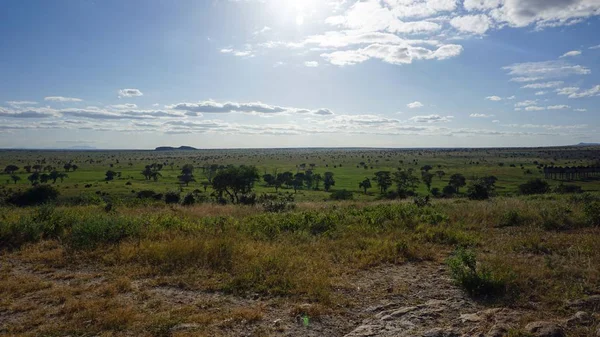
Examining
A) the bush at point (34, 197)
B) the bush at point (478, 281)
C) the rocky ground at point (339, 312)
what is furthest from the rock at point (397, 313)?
the bush at point (34, 197)

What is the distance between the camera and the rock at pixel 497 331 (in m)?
5.22

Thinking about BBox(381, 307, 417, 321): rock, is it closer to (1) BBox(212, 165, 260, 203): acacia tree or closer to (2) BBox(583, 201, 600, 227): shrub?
(2) BBox(583, 201, 600, 227): shrub

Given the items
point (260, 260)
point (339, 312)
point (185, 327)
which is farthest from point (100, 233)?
point (339, 312)

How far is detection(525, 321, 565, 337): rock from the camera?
16.8ft

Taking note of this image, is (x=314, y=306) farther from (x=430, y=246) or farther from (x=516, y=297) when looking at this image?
(x=430, y=246)

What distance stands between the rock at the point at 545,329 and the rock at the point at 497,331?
316 millimetres

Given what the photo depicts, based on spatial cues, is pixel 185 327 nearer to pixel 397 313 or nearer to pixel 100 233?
pixel 397 313

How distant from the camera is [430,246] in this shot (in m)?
10.5

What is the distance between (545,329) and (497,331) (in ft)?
2.25

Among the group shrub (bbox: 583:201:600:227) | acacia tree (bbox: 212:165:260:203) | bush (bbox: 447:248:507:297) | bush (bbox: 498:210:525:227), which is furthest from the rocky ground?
acacia tree (bbox: 212:165:260:203)

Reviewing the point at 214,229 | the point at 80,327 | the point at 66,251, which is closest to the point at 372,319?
the point at 80,327

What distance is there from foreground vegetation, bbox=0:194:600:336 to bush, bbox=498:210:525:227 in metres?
0.05

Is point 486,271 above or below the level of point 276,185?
above

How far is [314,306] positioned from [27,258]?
8.46 m
